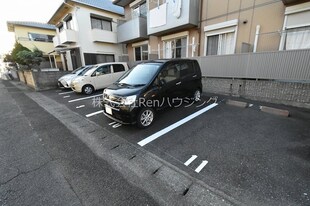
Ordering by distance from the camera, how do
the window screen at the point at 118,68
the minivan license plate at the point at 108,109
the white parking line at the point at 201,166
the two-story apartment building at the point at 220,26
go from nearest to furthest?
the white parking line at the point at 201,166 < the minivan license plate at the point at 108,109 < the two-story apartment building at the point at 220,26 < the window screen at the point at 118,68

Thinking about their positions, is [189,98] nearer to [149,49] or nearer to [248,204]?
[248,204]

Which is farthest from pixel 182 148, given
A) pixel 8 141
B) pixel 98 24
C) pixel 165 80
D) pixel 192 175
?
pixel 98 24

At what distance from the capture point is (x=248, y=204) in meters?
1.75

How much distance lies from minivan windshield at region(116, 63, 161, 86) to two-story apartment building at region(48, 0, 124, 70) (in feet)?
33.0

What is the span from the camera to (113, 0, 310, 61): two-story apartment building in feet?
17.6

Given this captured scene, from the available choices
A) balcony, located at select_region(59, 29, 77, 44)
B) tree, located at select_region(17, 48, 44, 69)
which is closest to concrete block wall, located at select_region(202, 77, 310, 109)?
tree, located at select_region(17, 48, 44, 69)

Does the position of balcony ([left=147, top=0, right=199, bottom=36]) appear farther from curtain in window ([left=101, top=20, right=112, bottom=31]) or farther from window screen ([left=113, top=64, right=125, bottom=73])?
curtain in window ([left=101, top=20, right=112, bottom=31])

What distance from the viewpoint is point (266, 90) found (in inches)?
212

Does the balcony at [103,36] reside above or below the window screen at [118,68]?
above

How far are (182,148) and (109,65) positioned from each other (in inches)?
276

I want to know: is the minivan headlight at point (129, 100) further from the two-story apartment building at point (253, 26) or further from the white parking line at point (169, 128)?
the two-story apartment building at point (253, 26)

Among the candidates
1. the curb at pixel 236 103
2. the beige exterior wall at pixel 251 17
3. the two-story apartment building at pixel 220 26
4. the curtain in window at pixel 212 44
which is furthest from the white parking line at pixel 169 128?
the curtain in window at pixel 212 44

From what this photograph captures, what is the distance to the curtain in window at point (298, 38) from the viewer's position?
5078mm

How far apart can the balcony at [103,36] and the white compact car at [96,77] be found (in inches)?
217
